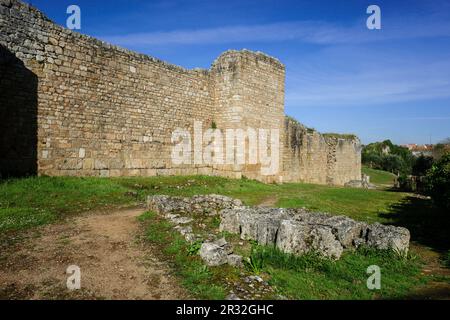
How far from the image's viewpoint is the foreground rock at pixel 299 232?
5.91 meters

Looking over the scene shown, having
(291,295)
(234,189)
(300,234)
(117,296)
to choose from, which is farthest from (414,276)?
(234,189)

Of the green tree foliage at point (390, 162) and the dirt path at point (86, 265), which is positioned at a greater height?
the green tree foliage at point (390, 162)

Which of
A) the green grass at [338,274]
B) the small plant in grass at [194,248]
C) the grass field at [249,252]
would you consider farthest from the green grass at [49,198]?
the green grass at [338,274]

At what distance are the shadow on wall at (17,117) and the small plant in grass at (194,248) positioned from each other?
7.77 metres

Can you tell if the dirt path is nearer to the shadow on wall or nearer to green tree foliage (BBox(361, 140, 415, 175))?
the shadow on wall

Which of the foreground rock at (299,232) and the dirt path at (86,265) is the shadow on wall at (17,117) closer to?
the dirt path at (86,265)

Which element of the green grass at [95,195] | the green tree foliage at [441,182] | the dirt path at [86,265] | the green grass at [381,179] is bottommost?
the green grass at [381,179]

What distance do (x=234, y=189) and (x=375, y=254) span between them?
8.51 m

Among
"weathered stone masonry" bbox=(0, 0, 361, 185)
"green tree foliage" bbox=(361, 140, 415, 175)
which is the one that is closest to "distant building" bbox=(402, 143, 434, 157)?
"green tree foliage" bbox=(361, 140, 415, 175)

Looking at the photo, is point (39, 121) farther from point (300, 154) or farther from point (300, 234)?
point (300, 154)

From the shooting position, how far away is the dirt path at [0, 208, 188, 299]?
13.4ft

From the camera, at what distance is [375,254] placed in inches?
248

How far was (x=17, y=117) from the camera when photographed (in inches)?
418

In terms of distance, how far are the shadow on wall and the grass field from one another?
3.07 feet
